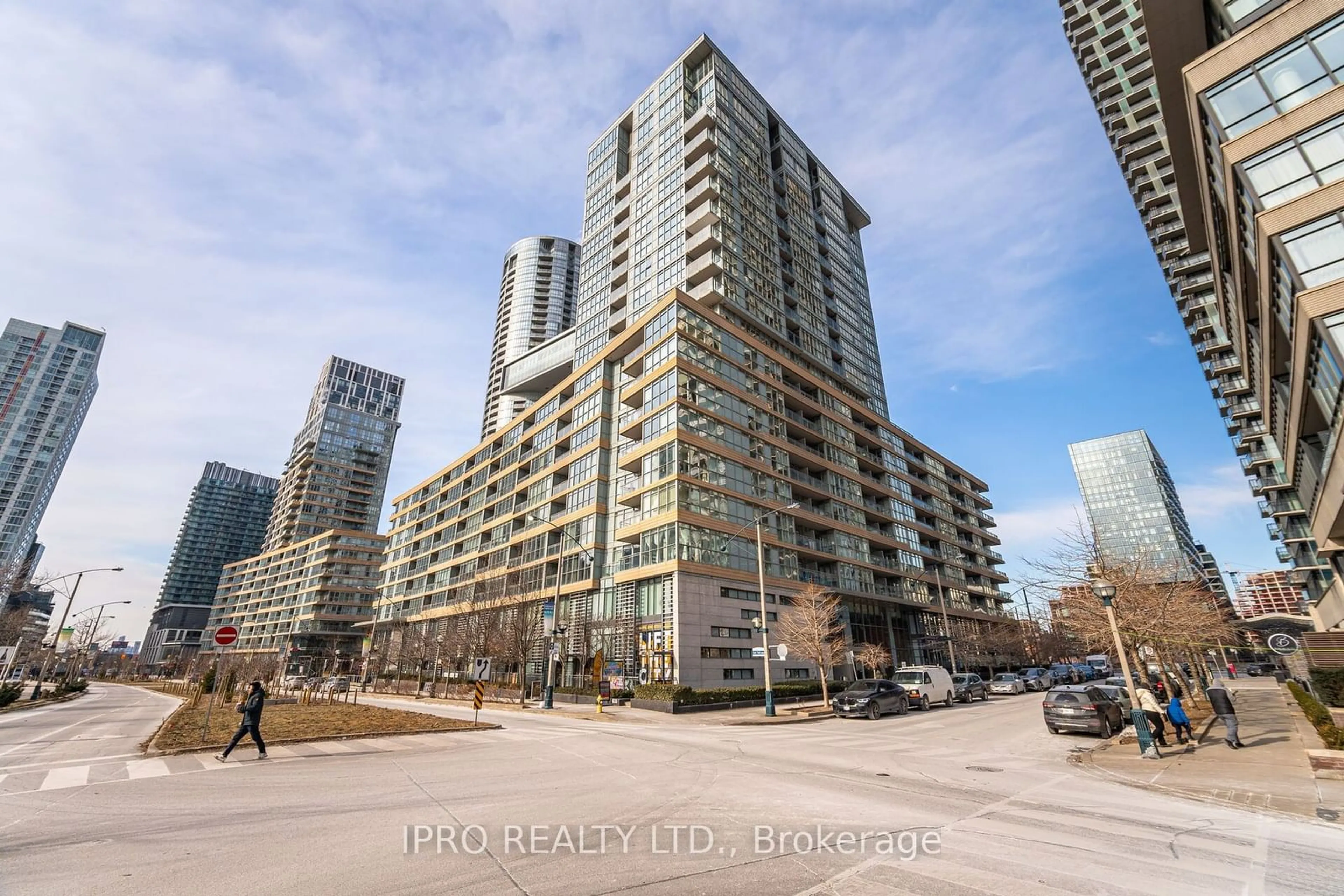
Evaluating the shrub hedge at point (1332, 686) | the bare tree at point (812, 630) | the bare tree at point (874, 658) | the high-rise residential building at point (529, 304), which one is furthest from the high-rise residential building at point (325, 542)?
the shrub hedge at point (1332, 686)

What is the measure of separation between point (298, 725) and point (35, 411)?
187 metres

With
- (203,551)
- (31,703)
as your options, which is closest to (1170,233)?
(31,703)

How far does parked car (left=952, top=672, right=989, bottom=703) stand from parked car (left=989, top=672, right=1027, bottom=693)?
14.5 ft

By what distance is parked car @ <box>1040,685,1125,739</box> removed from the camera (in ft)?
62.2

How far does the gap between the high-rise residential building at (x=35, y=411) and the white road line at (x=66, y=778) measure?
164611 millimetres

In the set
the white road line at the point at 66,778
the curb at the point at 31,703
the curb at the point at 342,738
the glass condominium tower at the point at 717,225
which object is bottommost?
the curb at the point at 31,703

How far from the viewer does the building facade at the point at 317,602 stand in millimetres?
105500

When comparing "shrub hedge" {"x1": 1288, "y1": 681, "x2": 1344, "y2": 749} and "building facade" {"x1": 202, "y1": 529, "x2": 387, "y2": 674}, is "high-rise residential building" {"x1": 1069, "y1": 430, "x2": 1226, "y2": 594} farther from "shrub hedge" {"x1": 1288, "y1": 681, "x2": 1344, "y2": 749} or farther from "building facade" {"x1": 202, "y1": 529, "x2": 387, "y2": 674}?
"building facade" {"x1": 202, "y1": 529, "x2": 387, "y2": 674}

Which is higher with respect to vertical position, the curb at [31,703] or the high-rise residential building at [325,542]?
the high-rise residential building at [325,542]

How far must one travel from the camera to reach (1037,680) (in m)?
46.2

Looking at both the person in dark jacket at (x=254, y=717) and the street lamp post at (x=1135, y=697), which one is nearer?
the person in dark jacket at (x=254, y=717)

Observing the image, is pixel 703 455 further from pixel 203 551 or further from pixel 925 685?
pixel 203 551

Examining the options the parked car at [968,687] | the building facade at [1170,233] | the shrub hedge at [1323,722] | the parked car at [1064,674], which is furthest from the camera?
the building facade at [1170,233]

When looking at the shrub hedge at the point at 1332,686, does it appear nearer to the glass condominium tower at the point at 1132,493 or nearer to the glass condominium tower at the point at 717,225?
the glass condominium tower at the point at 717,225
